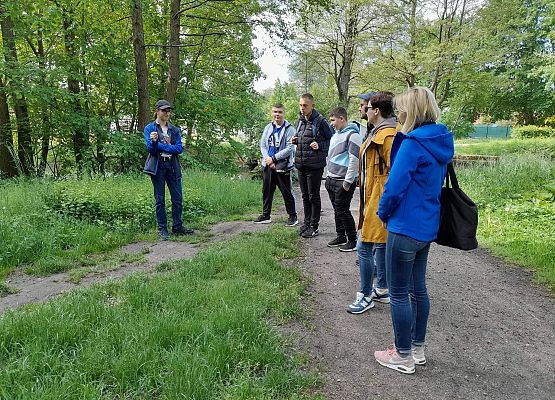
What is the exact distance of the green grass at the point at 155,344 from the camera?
2588 millimetres

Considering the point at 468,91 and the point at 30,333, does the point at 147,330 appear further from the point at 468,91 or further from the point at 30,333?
the point at 468,91

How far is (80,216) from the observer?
707cm

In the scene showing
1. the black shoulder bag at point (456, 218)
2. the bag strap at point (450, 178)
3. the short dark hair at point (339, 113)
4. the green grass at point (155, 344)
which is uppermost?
the short dark hair at point (339, 113)

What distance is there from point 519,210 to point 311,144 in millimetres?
4621

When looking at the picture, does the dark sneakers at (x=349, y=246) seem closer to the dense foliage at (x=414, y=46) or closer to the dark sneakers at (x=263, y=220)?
the dark sneakers at (x=263, y=220)

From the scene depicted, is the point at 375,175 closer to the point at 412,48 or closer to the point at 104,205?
the point at 104,205

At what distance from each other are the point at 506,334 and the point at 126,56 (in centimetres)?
1201

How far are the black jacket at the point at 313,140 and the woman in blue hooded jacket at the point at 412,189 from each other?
3.46m

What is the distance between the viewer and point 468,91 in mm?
26047

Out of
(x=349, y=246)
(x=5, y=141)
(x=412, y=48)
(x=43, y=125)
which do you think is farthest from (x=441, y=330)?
(x=412, y=48)

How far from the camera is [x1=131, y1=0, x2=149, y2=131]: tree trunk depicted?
10867 mm

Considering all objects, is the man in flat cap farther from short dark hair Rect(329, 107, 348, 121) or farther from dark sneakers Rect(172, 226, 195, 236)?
short dark hair Rect(329, 107, 348, 121)

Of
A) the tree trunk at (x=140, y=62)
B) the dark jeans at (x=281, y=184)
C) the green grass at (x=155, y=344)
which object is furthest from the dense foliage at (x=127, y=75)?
the green grass at (x=155, y=344)

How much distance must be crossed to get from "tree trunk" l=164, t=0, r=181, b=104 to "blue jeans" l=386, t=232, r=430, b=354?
1116 centimetres
